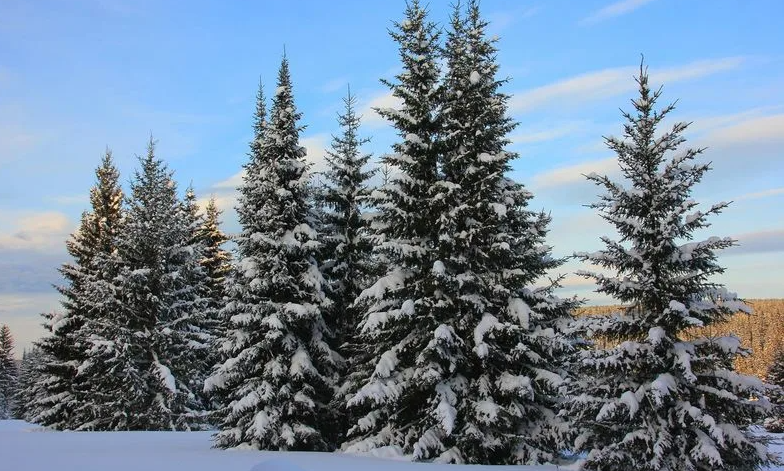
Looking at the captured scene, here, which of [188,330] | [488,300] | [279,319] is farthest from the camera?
[188,330]

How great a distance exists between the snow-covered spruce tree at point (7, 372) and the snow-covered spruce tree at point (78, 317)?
51424 millimetres

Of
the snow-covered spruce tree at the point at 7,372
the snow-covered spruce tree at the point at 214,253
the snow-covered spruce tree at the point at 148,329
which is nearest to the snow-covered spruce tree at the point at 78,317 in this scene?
the snow-covered spruce tree at the point at 148,329

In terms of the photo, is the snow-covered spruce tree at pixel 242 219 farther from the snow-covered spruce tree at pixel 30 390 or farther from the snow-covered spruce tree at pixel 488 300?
the snow-covered spruce tree at pixel 30 390

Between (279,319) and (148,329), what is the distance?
44.4 ft

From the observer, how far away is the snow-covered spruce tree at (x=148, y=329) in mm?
29016

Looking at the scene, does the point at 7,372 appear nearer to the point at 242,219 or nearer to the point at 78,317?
the point at 78,317

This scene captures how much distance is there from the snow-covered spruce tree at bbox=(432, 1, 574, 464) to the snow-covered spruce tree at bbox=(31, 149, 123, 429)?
2065cm

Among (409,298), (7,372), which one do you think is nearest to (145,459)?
(409,298)

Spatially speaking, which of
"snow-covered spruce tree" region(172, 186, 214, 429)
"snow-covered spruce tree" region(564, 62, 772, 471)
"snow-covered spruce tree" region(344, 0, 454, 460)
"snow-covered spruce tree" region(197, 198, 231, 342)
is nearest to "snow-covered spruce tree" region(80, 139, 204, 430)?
"snow-covered spruce tree" region(172, 186, 214, 429)

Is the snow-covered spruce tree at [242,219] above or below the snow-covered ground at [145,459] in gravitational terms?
above

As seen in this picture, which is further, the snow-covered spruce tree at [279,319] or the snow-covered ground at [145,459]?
the snow-covered spruce tree at [279,319]

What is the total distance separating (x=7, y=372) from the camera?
82.1 m

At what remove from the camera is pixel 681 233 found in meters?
14.3

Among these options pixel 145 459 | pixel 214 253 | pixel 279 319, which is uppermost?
pixel 214 253
